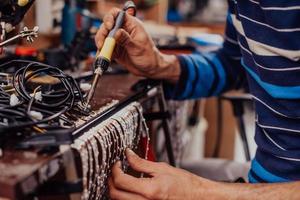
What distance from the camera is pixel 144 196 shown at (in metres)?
0.59

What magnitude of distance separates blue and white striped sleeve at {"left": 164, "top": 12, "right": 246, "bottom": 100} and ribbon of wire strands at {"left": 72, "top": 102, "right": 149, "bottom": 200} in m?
0.30

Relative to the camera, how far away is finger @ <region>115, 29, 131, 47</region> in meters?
0.78

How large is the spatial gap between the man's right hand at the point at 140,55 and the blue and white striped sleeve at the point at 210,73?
0.03 m

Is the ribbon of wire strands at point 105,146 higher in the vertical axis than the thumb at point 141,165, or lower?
higher

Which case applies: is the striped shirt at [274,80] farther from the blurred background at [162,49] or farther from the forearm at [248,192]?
the blurred background at [162,49]

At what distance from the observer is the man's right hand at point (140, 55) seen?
87cm

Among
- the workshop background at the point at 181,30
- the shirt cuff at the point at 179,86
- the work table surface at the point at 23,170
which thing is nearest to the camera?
the work table surface at the point at 23,170

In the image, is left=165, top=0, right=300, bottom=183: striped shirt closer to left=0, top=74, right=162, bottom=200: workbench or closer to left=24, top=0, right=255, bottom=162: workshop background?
left=0, top=74, right=162, bottom=200: workbench

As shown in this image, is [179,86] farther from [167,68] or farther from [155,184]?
[155,184]

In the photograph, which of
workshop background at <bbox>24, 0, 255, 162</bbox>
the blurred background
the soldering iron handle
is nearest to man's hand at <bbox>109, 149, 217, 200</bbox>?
the soldering iron handle

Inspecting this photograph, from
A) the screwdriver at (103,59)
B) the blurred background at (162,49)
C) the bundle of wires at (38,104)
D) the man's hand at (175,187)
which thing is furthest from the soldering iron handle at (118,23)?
the blurred background at (162,49)

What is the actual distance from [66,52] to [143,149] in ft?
1.45

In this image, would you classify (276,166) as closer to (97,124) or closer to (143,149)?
(143,149)

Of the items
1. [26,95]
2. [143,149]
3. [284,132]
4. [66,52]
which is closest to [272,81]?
[284,132]
